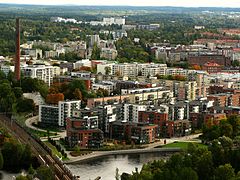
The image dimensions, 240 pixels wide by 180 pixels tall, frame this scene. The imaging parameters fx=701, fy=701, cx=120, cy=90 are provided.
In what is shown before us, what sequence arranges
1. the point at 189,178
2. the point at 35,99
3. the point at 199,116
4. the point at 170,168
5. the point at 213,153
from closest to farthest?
the point at 189,178
the point at 170,168
the point at 213,153
the point at 199,116
the point at 35,99

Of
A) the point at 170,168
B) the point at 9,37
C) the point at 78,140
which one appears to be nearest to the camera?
the point at 170,168

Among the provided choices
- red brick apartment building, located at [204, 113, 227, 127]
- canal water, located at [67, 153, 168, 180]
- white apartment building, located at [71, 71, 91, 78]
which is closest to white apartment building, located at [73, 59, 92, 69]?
white apartment building, located at [71, 71, 91, 78]

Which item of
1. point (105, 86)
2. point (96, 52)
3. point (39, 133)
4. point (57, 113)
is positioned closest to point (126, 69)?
point (105, 86)

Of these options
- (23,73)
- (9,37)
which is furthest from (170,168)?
(9,37)

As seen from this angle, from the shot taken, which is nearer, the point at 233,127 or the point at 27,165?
the point at 27,165

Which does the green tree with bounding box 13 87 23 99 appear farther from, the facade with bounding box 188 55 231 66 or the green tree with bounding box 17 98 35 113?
the facade with bounding box 188 55 231 66

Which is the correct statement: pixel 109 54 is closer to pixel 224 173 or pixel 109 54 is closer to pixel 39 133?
pixel 39 133

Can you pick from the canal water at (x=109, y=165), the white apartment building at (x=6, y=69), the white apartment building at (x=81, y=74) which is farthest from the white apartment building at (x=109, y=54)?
the canal water at (x=109, y=165)

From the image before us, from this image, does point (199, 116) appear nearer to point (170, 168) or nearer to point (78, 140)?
point (78, 140)
